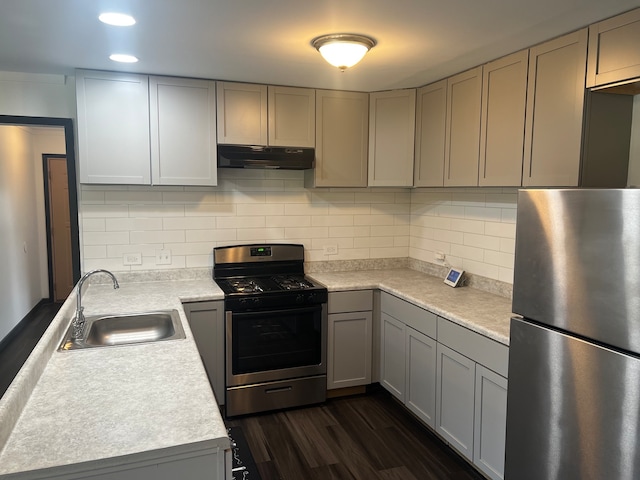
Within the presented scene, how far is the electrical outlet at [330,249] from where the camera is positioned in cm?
402

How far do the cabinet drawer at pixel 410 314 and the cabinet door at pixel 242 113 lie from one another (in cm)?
147

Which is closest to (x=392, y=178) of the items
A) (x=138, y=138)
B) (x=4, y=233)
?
(x=138, y=138)

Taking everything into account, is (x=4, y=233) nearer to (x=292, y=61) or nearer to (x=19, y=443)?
(x=292, y=61)

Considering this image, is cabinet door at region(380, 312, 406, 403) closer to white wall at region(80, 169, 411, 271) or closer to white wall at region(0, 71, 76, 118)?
white wall at region(80, 169, 411, 271)

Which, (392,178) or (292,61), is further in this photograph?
(392,178)

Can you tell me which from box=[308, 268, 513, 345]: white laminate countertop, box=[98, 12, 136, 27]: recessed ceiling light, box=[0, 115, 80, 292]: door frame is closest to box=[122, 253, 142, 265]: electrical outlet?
box=[0, 115, 80, 292]: door frame

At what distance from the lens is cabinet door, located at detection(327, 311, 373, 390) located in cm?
353

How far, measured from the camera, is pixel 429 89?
11.4 feet

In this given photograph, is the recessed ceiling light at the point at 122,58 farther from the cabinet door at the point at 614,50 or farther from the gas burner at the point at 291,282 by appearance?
the cabinet door at the point at 614,50

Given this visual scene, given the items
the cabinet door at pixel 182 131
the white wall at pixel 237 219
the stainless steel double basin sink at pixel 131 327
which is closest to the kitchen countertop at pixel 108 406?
the stainless steel double basin sink at pixel 131 327

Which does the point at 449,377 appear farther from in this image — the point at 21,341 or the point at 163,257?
the point at 21,341

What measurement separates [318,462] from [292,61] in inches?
93.6

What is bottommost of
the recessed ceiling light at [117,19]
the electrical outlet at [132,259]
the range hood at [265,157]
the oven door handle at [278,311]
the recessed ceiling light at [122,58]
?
the oven door handle at [278,311]

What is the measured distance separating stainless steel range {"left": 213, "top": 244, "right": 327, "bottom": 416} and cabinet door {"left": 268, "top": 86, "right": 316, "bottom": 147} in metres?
0.97
